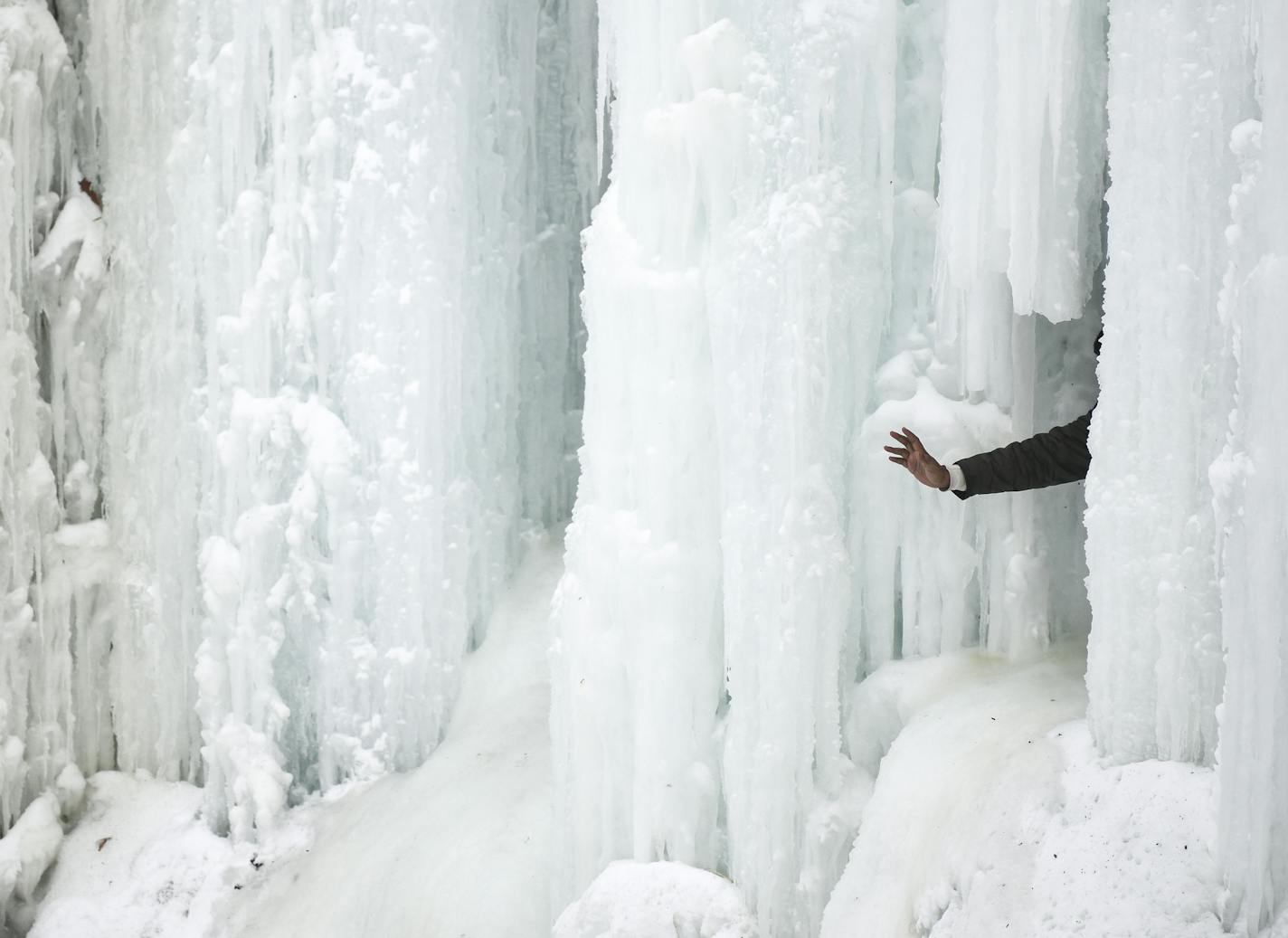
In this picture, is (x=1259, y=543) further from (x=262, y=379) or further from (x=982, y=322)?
(x=262, y=379)

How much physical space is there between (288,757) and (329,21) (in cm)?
325

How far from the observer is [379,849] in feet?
18.9

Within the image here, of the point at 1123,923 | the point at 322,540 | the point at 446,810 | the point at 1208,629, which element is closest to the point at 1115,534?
the point at 1208,629

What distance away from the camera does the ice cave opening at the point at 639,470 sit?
3.54m

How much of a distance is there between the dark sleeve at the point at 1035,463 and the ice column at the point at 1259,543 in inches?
37.9

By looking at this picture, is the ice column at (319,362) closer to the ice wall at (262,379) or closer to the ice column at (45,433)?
the ice wall at (262,379)

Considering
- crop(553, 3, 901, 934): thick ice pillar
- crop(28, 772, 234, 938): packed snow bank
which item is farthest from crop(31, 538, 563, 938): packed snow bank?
crop(553, 3, 901, 934): thick ice pillar

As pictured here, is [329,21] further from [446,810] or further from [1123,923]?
[1123,923]

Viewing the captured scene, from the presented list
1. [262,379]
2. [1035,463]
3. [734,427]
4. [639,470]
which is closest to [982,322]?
[1035,463]

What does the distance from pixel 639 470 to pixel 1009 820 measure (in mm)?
1789

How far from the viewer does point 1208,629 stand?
3.51 meters

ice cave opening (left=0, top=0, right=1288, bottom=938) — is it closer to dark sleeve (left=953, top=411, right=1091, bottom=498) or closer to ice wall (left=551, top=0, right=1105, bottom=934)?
ice wall (left=551, top=0, right=1105, bottom=934)

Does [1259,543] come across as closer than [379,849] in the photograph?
Yes

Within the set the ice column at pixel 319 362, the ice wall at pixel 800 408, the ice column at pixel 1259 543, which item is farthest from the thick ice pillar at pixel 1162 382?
the ice column at pixel 319 362
